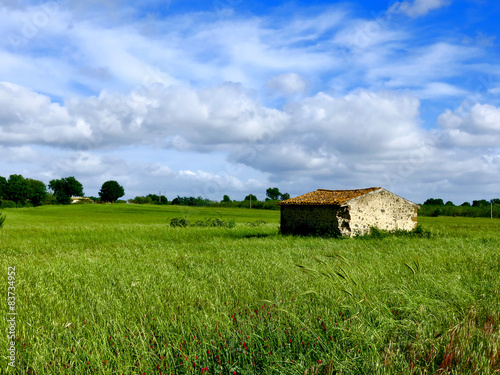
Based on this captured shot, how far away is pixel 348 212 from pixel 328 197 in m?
2.87

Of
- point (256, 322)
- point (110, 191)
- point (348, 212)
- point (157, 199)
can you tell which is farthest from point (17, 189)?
point (256, 322)

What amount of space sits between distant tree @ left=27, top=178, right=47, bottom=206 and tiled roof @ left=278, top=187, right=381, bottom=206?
350 feet

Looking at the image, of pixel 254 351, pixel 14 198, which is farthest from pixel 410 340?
pixel 14 198

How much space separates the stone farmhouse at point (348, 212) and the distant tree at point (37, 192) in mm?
107156

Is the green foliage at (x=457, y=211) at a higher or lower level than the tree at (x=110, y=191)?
lower

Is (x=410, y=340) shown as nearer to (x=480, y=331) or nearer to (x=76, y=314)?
(x=480, y=331)

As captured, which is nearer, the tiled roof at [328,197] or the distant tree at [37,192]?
the tiled roof at [328,197]

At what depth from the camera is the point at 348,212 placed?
73.8ft

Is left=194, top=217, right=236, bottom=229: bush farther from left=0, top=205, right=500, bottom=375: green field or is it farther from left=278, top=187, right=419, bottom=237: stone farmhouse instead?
left=0, top=205, right=500, bottom=375: green field

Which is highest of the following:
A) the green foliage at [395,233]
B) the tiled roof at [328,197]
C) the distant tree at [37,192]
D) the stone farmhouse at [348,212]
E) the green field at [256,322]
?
the distant tree at [37,192]

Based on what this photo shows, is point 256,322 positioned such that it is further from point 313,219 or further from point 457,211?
point 457,211

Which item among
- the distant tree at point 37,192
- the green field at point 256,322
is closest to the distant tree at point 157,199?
the distant tree at point 37,192

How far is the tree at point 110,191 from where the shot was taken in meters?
122

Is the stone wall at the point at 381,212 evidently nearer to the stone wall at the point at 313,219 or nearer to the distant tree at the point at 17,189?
the stone wall at the point at 313,219
